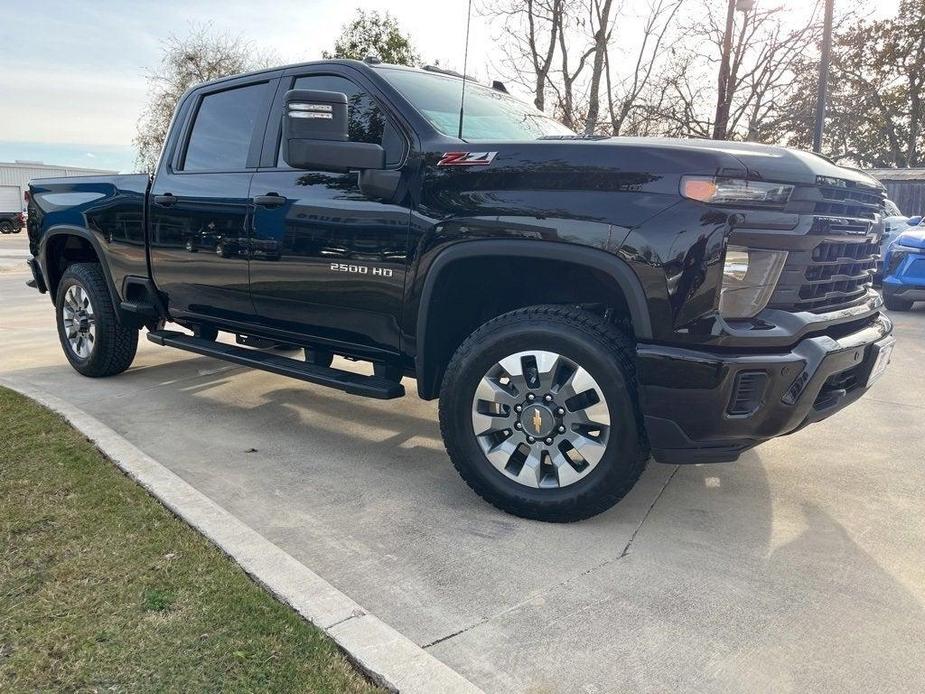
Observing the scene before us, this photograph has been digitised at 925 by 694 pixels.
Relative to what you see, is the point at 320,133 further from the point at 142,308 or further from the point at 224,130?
the point at 142,308

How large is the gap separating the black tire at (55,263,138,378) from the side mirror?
2.75 metres

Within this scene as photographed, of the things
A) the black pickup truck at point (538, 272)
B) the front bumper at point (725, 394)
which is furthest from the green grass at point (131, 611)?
the front bumper at point (725, 394)

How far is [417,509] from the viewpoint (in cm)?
341

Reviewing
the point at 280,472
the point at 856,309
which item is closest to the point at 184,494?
the point at 280,472

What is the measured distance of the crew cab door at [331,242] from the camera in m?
3.59

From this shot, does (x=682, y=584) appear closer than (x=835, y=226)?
Yes

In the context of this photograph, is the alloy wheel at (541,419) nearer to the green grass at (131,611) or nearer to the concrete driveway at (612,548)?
the concrete driveway at (612,548)

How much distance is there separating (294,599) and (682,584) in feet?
4.59

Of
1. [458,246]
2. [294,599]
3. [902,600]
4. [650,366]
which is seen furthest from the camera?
[458,246]

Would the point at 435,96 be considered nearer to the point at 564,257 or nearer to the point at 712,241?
the point at 564,257

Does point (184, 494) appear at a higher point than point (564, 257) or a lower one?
lower

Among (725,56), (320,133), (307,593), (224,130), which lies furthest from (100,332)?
(725,56)

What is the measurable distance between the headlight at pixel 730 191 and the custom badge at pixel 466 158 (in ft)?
2.81

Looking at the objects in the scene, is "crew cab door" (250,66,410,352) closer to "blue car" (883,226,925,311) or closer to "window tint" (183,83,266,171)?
"window tint" (183,83,266,171)
